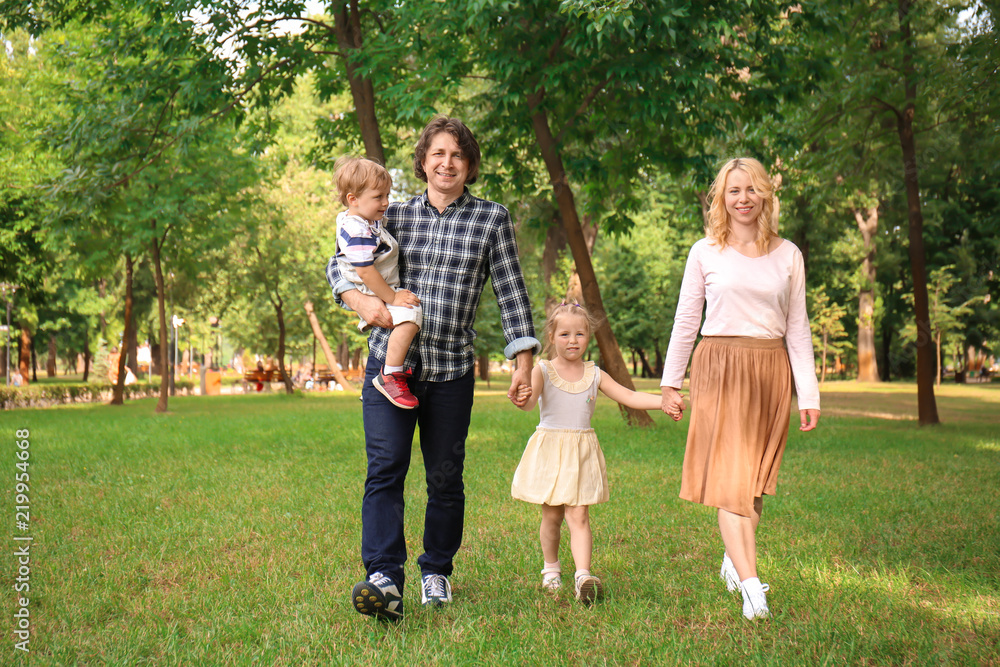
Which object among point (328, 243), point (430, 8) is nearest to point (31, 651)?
point (430, 8)

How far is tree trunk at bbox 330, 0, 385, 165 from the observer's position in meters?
11.0

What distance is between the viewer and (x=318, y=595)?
4.45m

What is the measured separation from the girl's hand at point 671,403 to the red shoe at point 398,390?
4.23 feet

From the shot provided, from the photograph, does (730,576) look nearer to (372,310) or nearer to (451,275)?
(451,275)

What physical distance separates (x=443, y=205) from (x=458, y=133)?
14.5 inches

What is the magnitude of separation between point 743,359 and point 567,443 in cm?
103

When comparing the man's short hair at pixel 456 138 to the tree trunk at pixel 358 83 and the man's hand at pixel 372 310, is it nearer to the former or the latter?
the man's hand at pixel 372 310

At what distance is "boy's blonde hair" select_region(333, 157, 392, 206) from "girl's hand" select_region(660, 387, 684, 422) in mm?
1781

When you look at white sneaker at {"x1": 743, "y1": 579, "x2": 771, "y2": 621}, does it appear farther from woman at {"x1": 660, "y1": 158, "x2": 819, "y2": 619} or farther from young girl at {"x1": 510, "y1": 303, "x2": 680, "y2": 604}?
young girl at {"x1": 510, "y1": 303, "x2": 680, "y2": 604}

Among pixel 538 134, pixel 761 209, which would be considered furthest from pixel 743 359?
pixel 538 134

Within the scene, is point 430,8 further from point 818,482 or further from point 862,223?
point 862,223

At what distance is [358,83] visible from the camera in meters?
11.3

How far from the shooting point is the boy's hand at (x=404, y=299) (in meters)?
3.93

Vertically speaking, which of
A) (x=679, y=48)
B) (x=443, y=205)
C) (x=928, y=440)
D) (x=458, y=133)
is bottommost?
(x=928, y=440)
